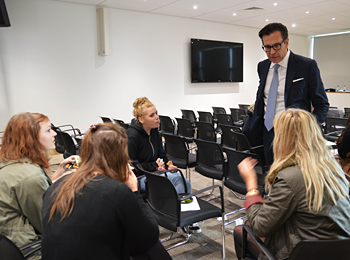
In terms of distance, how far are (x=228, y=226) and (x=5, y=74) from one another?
5.68m

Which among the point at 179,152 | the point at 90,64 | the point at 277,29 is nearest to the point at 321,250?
the point at 277,29

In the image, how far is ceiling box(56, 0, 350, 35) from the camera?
7332mm

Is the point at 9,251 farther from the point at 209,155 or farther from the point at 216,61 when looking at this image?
the point at 216,61

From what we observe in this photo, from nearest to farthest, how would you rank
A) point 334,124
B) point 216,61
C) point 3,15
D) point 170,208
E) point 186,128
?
point 170,208 → point 3,15 → point 334,124 → point 186,128 → point 216,61

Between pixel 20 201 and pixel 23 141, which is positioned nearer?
pixel 20 201

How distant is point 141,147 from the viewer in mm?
3143

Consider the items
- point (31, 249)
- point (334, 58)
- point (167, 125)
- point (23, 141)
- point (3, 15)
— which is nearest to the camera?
point (31, 249)

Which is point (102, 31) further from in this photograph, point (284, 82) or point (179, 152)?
point (284, 82)

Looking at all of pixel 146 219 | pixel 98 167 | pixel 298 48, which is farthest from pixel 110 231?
pixel 298 48

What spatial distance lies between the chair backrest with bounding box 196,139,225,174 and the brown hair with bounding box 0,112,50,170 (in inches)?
76.7

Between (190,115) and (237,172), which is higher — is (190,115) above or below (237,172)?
above

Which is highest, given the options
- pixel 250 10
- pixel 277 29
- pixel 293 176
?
pixel 250 10

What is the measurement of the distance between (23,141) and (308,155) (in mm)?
1607

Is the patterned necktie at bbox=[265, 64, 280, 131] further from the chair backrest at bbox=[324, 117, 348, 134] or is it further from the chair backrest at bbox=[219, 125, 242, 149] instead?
the chair backrest at bbox=[324, 117, 348, 134]
